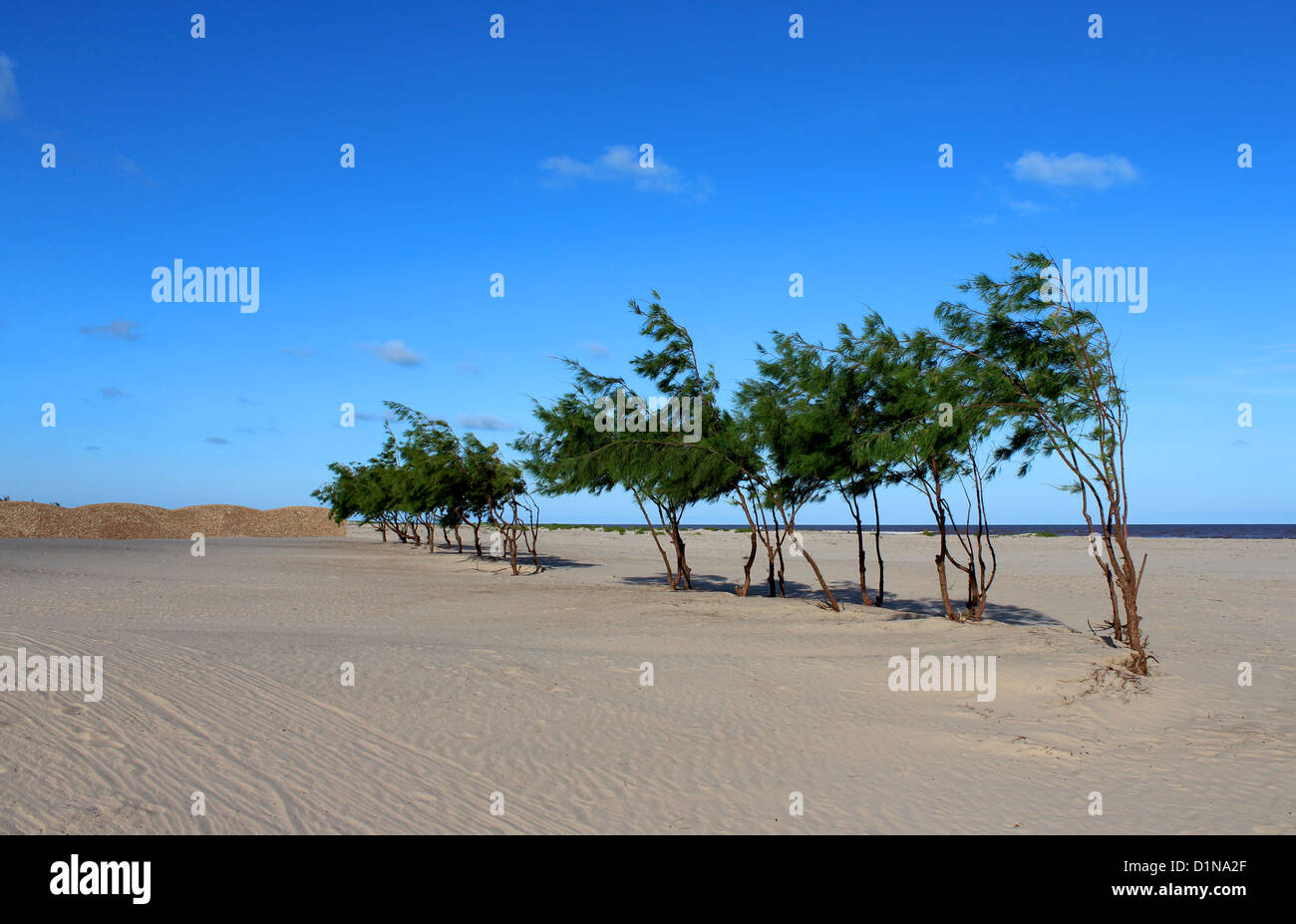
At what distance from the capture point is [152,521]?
273ft

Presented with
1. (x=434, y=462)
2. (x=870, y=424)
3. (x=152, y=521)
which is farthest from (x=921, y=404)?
(x=152, y=521)

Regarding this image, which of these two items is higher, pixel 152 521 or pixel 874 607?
pixel 152 521

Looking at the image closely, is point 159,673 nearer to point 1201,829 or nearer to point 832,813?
point 832,813

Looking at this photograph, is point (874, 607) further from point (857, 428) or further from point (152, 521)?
point (152, 521)

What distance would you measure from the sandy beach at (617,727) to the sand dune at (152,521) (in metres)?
66.4

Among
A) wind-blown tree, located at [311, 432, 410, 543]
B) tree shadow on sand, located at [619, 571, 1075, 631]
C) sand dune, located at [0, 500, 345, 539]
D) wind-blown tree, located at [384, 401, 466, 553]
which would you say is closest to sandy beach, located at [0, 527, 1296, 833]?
tree shadow on sand, located at [619, 571, 1075, 631]

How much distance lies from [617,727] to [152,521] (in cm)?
8906

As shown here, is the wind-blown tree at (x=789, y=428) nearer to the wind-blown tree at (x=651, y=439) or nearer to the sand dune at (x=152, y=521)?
the wind-blown tree at (x=651, y=439)

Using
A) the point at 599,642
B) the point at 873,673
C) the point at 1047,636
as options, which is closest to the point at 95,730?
the point at 599,642

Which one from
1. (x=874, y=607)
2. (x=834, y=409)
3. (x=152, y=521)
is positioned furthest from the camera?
(x=152, y=521)
